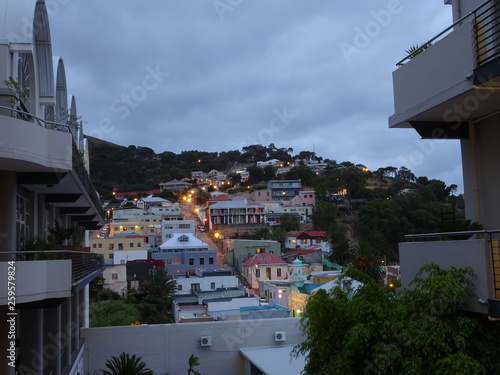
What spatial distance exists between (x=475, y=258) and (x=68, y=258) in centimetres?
739

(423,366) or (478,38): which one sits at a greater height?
Answer: (478,38)

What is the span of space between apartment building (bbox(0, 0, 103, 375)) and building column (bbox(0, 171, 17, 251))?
0.02 m

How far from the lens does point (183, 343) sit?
18.7m

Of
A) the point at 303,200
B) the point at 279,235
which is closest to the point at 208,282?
the point at 279,235

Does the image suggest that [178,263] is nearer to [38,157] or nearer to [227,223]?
[227,223]

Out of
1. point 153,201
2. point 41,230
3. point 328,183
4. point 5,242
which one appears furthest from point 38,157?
point 328,183

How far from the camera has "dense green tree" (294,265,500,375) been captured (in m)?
6.07

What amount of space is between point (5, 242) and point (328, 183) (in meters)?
114

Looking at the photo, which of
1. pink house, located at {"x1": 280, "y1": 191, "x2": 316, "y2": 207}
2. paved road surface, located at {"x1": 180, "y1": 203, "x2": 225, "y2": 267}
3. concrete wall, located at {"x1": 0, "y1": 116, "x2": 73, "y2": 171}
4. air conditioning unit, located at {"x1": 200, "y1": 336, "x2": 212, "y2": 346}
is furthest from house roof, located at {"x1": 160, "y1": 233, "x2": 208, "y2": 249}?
concrete wall, located at {"x1": 0, "y1": 116, "x2": 73, "y2": 171}

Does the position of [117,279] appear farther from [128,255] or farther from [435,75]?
[435,75]

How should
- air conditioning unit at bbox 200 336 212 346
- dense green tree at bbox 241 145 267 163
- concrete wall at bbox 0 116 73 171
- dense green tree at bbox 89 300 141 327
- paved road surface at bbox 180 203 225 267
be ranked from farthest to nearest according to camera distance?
dense green tree at bbox 241 145 267 163, paved road surface at bbox 180 203 225 267, dense green tree at bbox 89 300 141 327, air conditioning unit at bbox 200 336 212 346, concrete wall at bbox 0 116 73 171

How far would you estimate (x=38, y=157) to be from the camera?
9.06 metres

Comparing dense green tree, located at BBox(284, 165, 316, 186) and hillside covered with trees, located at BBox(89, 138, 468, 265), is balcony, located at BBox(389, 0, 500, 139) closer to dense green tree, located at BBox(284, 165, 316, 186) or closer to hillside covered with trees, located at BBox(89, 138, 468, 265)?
hillside covered with trees, located at BBox(89, 138, 468, 265)

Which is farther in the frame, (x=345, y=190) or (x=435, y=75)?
(x=345, y=190)
